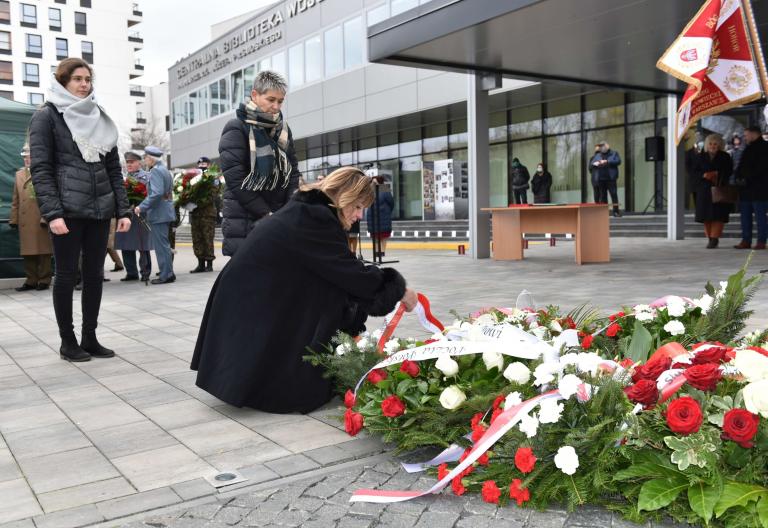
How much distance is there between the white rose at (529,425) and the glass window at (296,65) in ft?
93.2

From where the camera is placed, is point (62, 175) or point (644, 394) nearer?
point (644, 394)

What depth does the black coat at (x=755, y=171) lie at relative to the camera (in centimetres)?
1148

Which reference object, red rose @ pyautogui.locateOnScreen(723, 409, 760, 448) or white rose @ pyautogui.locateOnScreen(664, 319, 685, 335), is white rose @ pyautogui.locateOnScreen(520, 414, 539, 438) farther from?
white rose @ pyautogui.locateOnScreen(664, 319, 685, 335)

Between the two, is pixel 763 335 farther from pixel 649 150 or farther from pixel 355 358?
pixel 649 150

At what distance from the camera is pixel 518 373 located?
2.79 m

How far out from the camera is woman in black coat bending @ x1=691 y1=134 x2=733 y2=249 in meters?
12.7

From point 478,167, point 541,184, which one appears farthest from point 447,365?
point 541,184

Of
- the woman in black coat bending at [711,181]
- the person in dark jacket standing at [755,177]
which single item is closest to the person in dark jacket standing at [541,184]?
the woman in black coat bending at [711,181]

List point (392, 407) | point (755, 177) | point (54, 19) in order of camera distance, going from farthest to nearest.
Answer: point (54, 19) → point (755, 177) → point (392, 407)

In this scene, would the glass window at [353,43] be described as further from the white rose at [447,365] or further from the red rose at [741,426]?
the red rose at [741,426]

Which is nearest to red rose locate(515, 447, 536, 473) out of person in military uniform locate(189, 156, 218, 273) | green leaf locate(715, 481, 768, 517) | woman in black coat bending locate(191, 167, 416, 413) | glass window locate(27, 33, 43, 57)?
green leaf locate(715, 481, 768, 517)

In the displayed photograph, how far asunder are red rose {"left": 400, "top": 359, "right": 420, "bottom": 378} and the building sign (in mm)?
26775

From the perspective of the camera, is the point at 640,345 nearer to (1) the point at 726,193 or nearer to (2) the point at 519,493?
(2) the point at 519,493

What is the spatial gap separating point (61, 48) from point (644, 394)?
82.3 meters
